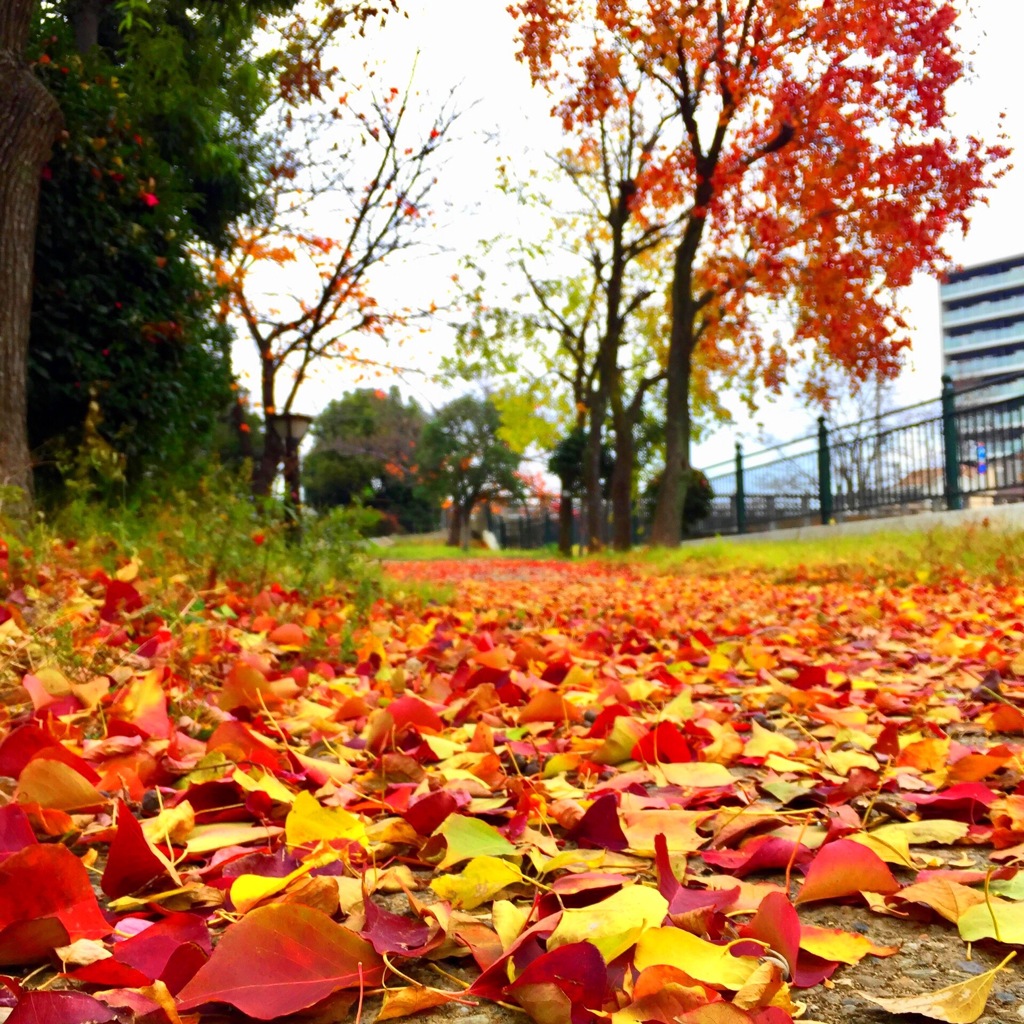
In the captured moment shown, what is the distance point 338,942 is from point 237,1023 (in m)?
0.10

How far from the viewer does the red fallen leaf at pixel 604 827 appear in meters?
1.27

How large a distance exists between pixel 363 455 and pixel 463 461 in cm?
360

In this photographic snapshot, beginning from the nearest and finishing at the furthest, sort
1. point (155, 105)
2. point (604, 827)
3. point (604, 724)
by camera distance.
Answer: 1. point (604, 827)
2. point (604, 724)
3. point (155, 105)

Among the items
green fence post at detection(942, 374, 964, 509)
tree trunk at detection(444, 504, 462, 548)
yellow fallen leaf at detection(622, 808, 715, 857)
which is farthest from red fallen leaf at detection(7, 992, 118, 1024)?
tree trunk at detection(444, 504, 462, 548)

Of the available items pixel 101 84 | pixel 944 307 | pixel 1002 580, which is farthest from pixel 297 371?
pixel 944 307

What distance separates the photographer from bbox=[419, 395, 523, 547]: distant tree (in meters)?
30.8

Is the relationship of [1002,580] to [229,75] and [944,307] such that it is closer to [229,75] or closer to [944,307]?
[229,75]

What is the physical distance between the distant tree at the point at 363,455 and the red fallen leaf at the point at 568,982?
95.2 ft

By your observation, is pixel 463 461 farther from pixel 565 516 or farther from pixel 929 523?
pixel 929 523

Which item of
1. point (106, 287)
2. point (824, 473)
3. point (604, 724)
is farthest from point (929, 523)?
point (604, 724)

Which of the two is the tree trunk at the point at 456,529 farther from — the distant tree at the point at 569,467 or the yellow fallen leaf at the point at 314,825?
the yellow fallen leaf at the point at 314,825

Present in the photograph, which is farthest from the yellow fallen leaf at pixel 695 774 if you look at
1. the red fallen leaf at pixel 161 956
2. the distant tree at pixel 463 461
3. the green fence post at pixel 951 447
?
the distant tree at pixel 463 461

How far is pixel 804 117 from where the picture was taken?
37.7ft

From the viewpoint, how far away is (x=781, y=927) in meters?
0.87
